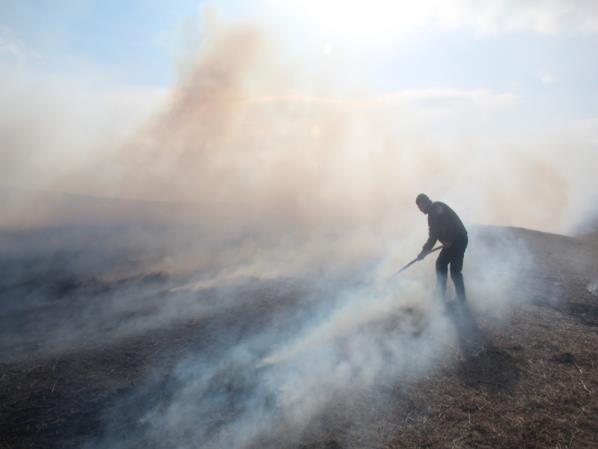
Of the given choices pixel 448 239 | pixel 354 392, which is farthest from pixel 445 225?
pixel 354 392

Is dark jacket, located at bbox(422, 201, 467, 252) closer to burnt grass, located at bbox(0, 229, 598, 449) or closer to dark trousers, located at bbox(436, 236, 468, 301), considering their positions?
dark trousers, located at bbox(436, 236, 468, 301)

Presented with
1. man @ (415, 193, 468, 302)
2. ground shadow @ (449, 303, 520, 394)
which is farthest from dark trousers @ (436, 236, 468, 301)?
ground shadow @ (449, 303, 520, 394)

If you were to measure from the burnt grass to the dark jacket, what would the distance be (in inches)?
44.8

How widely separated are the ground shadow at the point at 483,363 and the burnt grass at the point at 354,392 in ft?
0.07

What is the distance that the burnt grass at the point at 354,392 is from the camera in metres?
3.77

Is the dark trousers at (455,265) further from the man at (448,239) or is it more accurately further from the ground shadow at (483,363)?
the ground shadow at (483,363)

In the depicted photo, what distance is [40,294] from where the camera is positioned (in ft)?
25.2

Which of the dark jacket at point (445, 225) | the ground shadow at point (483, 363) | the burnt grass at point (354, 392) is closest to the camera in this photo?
the burnt grass at point (354, 392)

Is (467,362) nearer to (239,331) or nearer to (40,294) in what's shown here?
(239,331)

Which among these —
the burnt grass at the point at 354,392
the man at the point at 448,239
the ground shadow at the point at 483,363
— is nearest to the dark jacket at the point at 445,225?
the man at the point at 448,239

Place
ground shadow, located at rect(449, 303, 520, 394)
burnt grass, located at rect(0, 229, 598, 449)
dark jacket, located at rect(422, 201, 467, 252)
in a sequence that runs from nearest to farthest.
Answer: burnt grass, located at rect(0, 229, 598, 449)
ground shadow, located at rect(449, 303, 520, 394)
dark jacket, located at rect(422, 201, 467, 252)

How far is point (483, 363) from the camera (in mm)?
5051

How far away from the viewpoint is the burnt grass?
3.77 meters

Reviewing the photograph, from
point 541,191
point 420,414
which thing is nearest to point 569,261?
point 420,414
